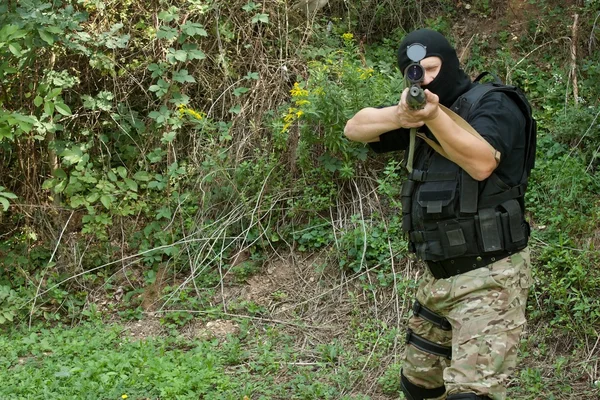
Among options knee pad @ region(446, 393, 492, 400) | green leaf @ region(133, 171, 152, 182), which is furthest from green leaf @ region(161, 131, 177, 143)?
knee pad @ region(446, 393, 492, 400)

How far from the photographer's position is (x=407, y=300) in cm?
548

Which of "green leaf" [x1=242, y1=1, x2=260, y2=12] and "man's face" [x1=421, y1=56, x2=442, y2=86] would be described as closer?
"man's face" [x1=421, y1=56, x2=442, y2=86]

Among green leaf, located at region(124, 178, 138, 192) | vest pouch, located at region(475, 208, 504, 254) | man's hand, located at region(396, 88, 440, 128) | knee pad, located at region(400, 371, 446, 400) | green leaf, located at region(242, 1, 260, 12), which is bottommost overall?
knee pad, located at region(400, 371, 446, 400)

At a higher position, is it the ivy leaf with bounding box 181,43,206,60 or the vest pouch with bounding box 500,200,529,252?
the ivy leaf with bounding box 181,43,206,60

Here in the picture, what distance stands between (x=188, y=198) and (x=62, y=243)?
1.20 metres

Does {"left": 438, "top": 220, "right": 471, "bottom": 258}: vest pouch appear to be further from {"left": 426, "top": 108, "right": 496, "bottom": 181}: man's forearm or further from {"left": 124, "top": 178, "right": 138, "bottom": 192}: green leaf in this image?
{"left": 124, "top": 178, "right": 138, "bottom": 192}: green leaf

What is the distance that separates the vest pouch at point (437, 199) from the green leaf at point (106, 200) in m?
3.85

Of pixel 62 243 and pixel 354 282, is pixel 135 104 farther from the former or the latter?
pixel 354 282

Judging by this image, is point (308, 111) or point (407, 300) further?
point (308, 111)

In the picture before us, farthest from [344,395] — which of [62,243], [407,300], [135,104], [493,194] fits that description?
[135,104]

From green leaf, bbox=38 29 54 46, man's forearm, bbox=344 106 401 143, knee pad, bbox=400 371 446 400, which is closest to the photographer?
man's forearm, bbox=344 106 401 143

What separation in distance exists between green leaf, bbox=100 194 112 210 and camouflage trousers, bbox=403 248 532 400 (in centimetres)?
386

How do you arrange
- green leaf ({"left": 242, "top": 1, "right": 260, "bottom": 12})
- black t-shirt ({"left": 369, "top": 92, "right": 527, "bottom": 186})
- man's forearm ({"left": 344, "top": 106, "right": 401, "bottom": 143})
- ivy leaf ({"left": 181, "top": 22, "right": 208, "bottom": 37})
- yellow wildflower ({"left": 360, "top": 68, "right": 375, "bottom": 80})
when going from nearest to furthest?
black t-shirt ({"left": 369, "top": 92, "right": 527, "bottom": 186}) < man's forearm ({"left": 344, "top": 106, "right": 401, "bottom": 143}) < yellow wildflower ({"left": 360, "top": 68, "right": 375, "bottom": 80}) < ivy leaf ({"left": 181, "top": 22, "right": 208, "bottom": 37}) < green leaf ({"left": 242, "top": 1, "right": 260, "bottom": 12})

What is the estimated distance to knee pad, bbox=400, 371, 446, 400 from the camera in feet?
12.2
